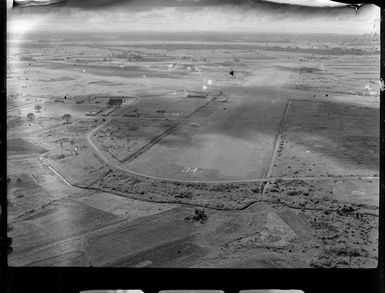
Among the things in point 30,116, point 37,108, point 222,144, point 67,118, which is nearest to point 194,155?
point 222,144

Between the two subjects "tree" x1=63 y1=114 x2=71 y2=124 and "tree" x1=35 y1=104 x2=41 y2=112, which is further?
"tree" x1=35 y1=104 x2=41 y2=112

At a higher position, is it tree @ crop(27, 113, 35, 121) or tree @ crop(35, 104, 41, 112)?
tree @ crop(35, 104, 41, 112)

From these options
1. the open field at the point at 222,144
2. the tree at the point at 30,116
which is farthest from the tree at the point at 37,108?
the open field at the point at 222,144

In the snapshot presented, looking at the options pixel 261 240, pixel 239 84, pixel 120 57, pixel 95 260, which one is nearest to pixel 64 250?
pixel 95 260

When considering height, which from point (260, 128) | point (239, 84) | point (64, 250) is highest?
point (239, 84)

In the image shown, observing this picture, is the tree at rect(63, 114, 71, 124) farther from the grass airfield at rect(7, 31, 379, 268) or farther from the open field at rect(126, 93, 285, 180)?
the open field at rect(126, 93, 285, 180)

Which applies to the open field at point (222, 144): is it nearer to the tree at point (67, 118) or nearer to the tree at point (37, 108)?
the tree at point (67, 118)

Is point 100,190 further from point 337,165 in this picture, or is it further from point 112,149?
point 337,165

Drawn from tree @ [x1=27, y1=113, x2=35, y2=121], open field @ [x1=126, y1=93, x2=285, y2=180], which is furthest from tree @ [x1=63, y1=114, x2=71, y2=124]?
open field @ [x1=126, y1=93, x2=285, y2=180]

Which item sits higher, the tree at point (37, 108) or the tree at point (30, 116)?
the tree at point (37, 108)
